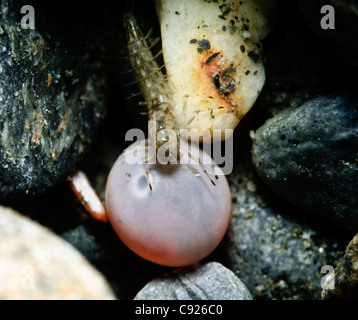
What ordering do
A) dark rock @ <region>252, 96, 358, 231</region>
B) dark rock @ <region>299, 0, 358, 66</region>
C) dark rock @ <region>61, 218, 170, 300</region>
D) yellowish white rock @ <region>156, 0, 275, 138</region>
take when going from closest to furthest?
dark rock @ <region>299, 0, 358, 66</region> → dark rock @ <region>252, 96, 358, 231</region> → yellowish white rock @ <region>156, 0, 275, 138</region> → dark rock @ <region>61, 218, 170, 300</region>

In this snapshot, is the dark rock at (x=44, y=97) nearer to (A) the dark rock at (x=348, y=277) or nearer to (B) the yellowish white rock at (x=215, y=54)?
(B) the yellowish white rock at (x=215, y=54)

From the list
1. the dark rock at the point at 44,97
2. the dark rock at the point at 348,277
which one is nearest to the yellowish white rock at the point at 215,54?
the dark rock at the point at 44,97

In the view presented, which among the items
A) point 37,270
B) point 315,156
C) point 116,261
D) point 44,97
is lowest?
point 116,261

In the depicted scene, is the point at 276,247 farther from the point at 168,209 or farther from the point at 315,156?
the point at 168,209

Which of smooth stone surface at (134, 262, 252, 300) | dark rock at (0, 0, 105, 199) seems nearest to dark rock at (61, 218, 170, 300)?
smooth stone surface at (134, 262, 252, 300)

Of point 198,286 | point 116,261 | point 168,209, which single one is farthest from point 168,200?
point 116,261

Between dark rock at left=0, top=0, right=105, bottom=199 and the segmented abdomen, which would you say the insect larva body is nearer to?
the segmented abdomen

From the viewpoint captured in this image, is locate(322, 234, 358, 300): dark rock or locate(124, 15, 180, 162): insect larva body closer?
locate(322, 234, 358, 300): dark rock
